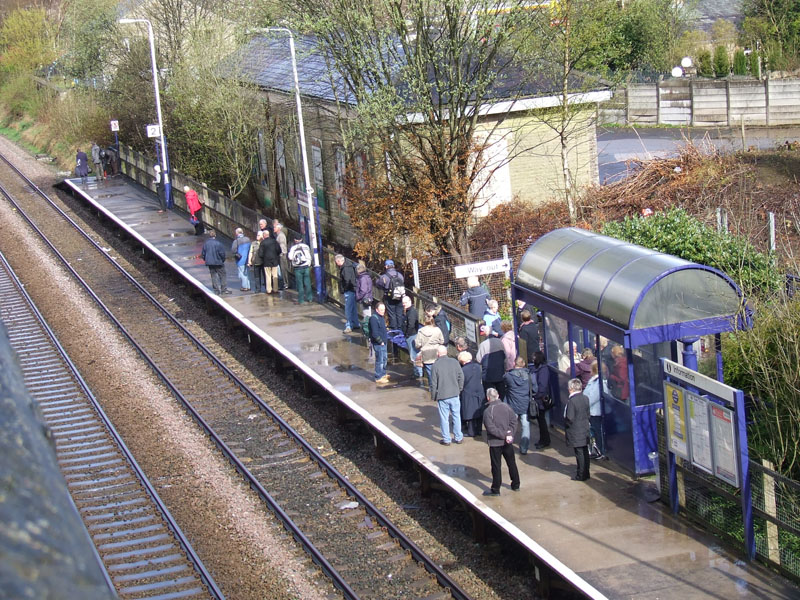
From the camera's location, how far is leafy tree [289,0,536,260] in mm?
20547

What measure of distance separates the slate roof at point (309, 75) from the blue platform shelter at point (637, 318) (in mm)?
9338

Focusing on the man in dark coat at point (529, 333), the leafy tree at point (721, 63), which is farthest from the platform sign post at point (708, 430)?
the leafy tree at point (721, 63)

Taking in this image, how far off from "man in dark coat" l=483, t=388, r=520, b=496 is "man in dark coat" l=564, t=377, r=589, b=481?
695 mm

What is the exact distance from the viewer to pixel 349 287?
1986cm

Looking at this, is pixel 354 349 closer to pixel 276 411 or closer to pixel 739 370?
pixel 276 411

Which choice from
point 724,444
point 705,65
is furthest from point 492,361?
point 705,65

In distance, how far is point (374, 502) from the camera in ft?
42.7

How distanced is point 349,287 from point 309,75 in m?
11.0

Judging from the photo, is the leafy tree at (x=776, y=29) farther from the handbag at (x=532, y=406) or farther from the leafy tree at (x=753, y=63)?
the handbag at (x=532, y=406)

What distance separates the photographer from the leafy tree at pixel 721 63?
151 feet

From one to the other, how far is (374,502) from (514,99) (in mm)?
13179

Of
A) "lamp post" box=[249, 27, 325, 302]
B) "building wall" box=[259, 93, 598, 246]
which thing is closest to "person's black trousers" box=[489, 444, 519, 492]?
"lamp post" box=[249, 27, 325, 302]

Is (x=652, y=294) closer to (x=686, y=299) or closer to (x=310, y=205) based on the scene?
(x=686, y=299)

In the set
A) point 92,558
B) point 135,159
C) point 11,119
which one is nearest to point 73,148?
point 135,159
